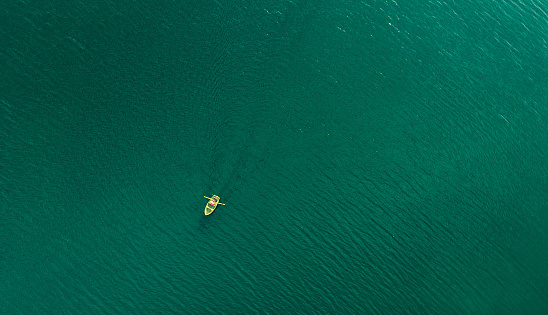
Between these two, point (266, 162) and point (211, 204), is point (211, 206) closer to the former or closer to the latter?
point (211, 204)

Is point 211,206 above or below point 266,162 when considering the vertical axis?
below

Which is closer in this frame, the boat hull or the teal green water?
the teal green water

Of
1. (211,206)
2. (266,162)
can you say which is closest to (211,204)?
(211,206)

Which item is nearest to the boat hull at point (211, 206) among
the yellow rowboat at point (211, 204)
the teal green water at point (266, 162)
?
the yellow rowboat at point (211, 204)

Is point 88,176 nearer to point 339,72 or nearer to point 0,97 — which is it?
point 0,97

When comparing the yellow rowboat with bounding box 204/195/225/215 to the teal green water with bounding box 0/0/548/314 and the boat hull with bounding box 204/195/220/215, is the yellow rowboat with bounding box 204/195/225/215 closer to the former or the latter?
the boat hull with bounding box 204/195/220/215

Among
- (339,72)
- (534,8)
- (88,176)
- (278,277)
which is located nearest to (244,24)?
(339,72)

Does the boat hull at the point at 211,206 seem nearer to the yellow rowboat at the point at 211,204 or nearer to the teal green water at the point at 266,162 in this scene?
the yellow rowboat at the point at 211,204

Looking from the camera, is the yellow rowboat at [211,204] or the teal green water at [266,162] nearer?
the teal green water at [266,162]

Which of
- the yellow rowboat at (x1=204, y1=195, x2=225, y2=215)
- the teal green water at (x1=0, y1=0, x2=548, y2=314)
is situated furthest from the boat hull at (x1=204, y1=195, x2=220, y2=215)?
the teal green water at (x1=0, y1=0, x2=548, y2=314)

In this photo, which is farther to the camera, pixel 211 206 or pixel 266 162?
pixel 266 162
